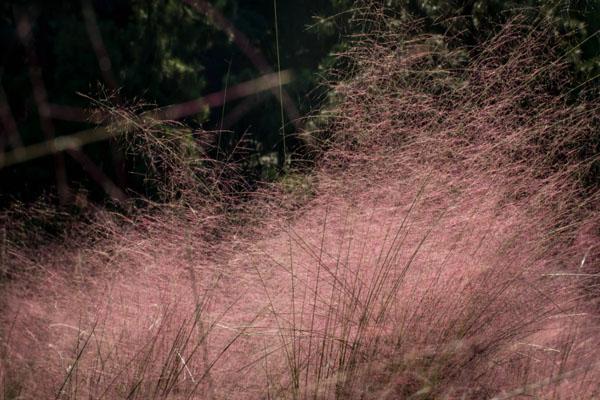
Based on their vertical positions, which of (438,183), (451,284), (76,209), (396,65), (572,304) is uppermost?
(396,65)

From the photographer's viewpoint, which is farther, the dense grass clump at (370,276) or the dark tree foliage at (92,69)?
the dark tree foliage at (92,69)

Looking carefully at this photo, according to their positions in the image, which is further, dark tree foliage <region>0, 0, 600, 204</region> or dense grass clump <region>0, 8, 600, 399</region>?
dark tree foliage <region>0, 0, 600, 204</region>

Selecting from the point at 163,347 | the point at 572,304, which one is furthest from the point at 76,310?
the point at 572,304

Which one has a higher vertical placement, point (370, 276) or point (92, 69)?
point (92, 69)

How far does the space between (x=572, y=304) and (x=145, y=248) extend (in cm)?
134

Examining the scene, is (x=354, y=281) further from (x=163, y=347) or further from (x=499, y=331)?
(x=163, y=347)

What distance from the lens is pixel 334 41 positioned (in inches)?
247

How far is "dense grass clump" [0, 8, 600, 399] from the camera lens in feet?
7.13

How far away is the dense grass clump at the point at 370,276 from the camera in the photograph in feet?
7.13

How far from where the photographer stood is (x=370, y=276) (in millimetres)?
2367

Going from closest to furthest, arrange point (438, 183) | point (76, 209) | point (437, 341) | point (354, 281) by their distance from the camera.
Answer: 1. point (437, 341)
2. point (354, 281)
3. point (438, 183)
4. point (76, 209)

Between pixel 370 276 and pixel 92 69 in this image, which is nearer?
pixel 370 276

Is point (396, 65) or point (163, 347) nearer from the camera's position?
point (163, 347)

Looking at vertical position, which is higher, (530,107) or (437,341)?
(530,107)
